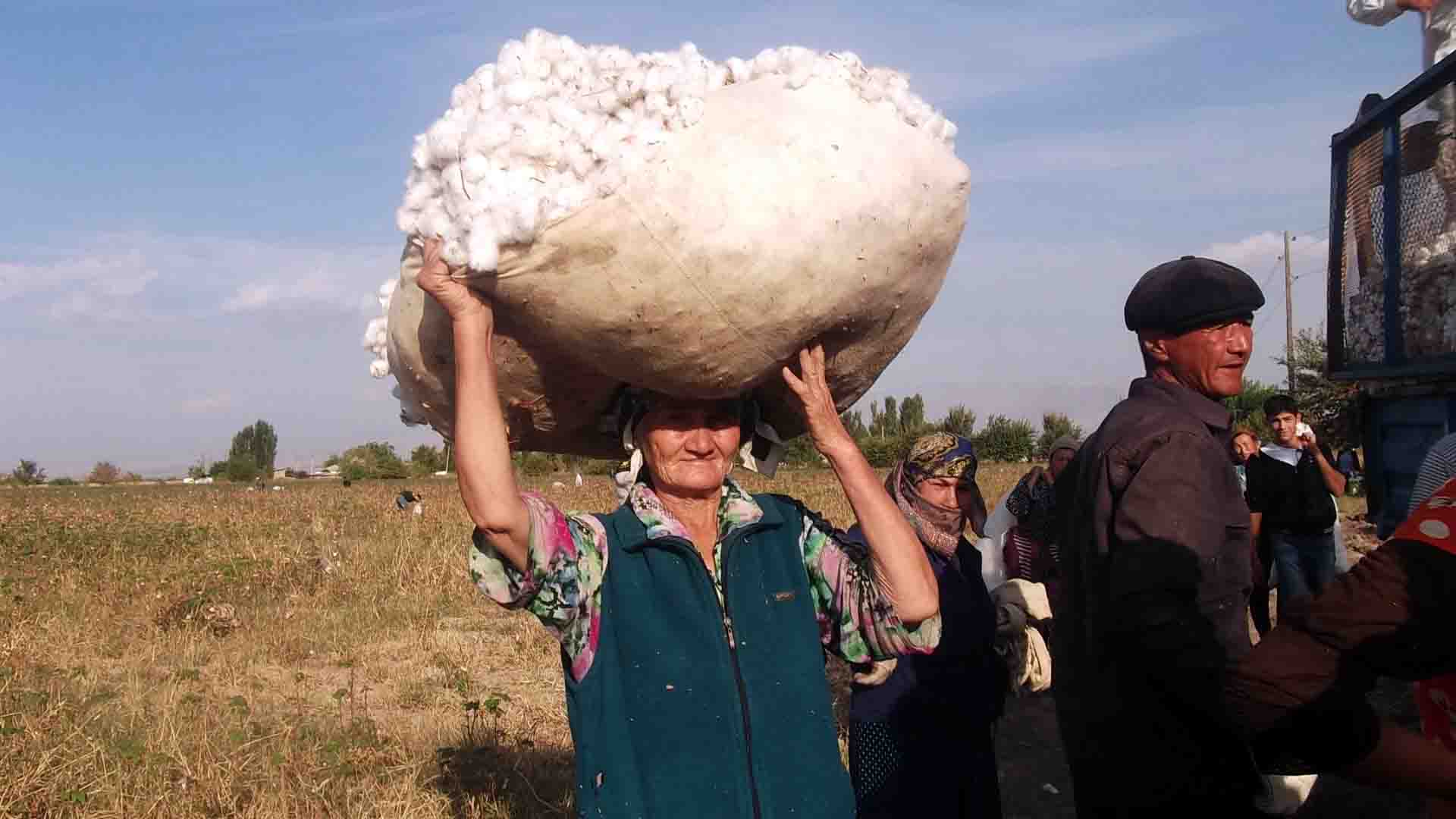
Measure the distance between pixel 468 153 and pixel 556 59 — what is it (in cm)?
22

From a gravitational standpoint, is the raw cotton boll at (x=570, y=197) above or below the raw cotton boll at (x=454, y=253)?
above

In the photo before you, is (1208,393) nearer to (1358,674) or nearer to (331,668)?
(1358,674)

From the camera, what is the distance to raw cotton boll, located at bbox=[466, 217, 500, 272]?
1.66 m

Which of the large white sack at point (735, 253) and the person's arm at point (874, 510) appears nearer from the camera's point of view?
the large white sack at point (735, 253)

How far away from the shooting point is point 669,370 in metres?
1.92

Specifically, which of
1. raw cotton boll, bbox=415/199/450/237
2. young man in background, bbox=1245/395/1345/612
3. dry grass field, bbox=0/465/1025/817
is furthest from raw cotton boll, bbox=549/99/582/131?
young man in background, bbox=1245/395/1345/612

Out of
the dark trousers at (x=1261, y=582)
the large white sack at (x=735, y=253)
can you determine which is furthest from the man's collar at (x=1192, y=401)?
the dark trousers at (x=1261, y=582)

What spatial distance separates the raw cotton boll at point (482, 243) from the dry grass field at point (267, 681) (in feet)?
9.58

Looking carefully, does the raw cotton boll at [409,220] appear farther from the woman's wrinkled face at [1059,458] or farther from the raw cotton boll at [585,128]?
the woman's wrinkled face at [1059,458]

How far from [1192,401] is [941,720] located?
1.32 meters

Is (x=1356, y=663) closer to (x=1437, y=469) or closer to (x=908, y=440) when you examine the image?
(x=1437, y=469)

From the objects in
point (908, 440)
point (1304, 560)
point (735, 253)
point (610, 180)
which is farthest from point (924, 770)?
point (908, 440)

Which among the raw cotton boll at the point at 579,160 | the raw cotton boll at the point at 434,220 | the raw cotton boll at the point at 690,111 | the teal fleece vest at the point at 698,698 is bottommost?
the teal fleece vest at the point at 698,698

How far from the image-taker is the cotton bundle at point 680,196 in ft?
5.48
